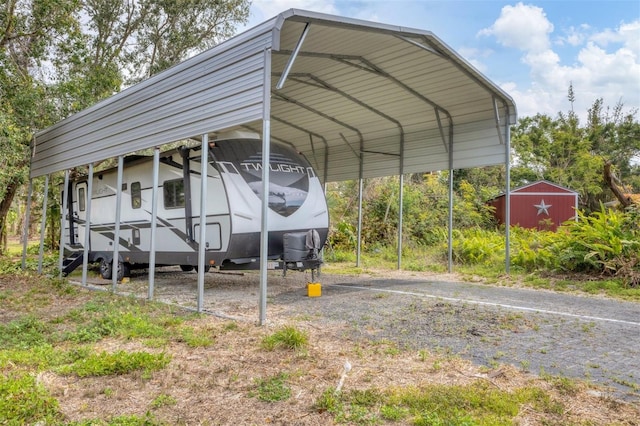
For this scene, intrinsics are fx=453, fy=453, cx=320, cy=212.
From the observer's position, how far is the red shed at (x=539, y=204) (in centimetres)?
2059

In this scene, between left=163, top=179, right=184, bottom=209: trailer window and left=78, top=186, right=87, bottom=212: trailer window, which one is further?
A: left=78, top=186, right=87, bottom=212: trailer window

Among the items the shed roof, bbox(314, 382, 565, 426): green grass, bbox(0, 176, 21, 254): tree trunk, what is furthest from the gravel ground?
bbox(0, 176, 21, 254): tree trunk

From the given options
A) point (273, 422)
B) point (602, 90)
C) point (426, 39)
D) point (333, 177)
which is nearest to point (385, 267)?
point (333, 177)

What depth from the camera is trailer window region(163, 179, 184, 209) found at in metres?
8.45

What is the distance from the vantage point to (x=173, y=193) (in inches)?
339

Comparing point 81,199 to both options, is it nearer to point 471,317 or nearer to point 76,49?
point 76,49

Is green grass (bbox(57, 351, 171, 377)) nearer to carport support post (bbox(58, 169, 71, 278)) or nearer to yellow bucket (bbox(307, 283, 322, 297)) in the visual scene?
yellow bucket (bbox(307, 283, 322, 297))

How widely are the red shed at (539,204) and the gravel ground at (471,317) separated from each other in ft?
42.7

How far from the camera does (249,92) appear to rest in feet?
18.5

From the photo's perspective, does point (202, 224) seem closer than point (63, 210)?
Yes

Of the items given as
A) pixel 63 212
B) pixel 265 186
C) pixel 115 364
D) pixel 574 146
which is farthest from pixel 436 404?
pixel 574 146

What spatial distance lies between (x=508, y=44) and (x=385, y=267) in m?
14.6

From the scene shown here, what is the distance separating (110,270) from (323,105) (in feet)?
20.4

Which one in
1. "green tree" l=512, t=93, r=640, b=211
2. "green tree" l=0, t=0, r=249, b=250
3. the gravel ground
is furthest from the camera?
"green tree" l=512, t=93, r=640, b=211
